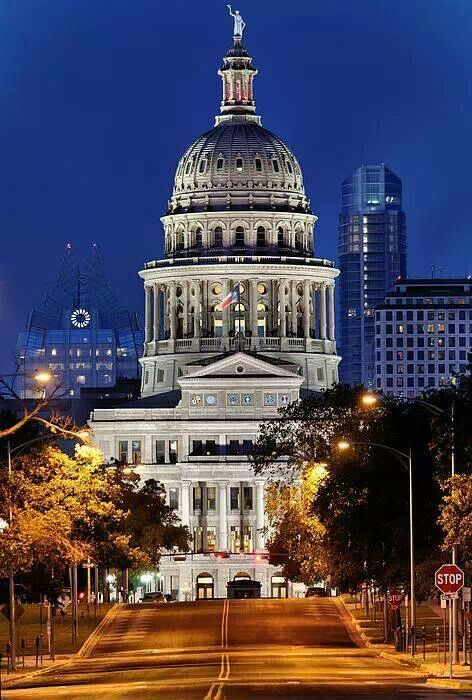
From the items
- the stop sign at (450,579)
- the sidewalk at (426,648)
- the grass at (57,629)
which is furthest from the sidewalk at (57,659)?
the stop sign at (450,579)

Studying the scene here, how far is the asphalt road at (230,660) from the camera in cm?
8569

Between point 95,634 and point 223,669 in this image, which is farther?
point 95,634

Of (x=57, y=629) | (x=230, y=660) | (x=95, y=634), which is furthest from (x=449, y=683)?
(x=57, y=629)

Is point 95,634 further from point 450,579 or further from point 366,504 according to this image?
point 450,579

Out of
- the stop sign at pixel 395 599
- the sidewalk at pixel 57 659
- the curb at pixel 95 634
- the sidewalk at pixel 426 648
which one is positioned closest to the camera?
the sidewalk at pixel 426 648

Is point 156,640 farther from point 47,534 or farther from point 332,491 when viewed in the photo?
point 47,534

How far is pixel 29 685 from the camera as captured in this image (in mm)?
94125

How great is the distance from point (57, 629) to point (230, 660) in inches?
1105

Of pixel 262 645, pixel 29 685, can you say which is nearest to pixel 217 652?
pixel 262 645

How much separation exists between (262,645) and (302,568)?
31.6m

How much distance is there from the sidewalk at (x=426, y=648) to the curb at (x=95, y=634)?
13178 millimetres

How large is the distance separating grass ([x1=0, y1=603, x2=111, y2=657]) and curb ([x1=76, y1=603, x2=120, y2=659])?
0.29m

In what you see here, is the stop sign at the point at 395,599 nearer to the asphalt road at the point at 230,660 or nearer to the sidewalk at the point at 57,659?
the asphalt road at the point at 230,660

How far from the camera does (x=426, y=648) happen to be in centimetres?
11650
